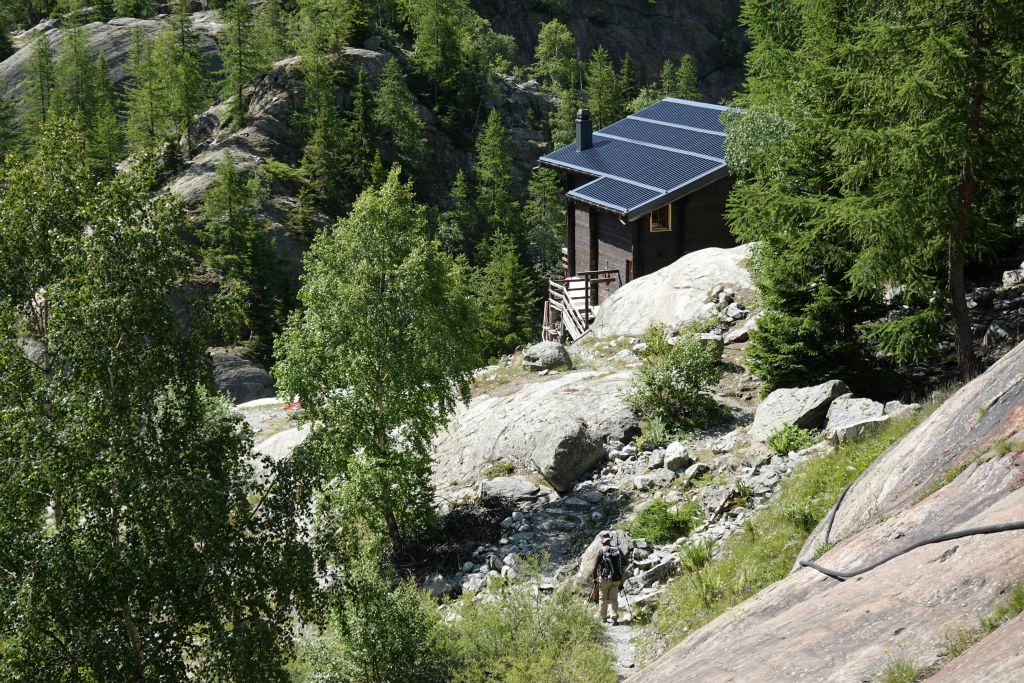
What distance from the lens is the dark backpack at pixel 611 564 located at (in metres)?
15.2

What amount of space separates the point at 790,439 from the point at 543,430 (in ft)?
17.9

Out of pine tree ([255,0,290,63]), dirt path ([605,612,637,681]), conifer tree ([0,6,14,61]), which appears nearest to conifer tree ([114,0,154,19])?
conifer tree ([0,6,14,61])

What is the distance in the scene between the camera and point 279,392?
19297mm

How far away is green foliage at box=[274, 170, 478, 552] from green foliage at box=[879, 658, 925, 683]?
1248 centimetres

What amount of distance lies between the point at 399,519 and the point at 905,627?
42.3ft

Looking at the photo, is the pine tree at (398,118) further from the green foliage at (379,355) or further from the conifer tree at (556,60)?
the green foliage at (379,355)

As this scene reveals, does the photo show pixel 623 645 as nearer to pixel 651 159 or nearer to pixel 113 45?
pixel 651 159

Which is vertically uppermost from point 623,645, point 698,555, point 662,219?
point 698,555

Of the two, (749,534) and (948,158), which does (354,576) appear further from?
(948,158)

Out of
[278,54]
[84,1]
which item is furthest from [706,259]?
[84,1]

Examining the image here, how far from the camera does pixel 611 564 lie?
1527 cm

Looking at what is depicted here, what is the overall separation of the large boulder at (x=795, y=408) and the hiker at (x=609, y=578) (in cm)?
461

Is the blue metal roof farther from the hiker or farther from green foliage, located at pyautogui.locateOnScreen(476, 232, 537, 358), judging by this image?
the hiker

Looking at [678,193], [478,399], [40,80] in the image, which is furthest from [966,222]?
[40,80]
